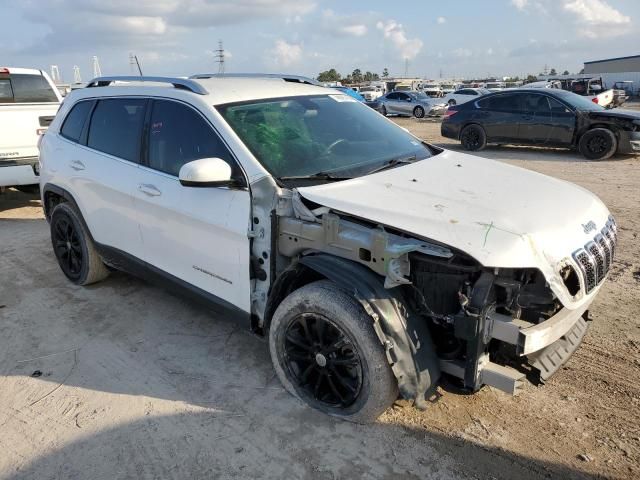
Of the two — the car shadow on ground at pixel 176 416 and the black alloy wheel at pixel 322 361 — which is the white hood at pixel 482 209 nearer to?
the black alloy wheel at pixel 322 361

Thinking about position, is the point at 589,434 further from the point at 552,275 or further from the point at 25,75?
the point at 25,75

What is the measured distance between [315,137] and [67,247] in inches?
116

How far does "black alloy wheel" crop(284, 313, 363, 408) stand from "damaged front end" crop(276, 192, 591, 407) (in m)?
0.29

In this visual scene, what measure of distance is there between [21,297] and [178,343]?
6.53ft

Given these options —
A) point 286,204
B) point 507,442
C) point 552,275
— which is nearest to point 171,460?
point 286,204

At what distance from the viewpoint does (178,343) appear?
3.94m

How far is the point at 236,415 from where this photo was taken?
3.09 meters

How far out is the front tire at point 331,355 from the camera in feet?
8.95

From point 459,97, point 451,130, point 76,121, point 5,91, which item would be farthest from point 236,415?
point 459,97

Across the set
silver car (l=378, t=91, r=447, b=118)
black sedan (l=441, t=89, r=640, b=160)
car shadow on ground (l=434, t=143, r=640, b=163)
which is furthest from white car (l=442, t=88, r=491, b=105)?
black sedan (l=441, t=89, r=640, b=160)

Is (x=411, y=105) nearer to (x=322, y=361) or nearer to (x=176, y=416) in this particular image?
(x=322, y=361)

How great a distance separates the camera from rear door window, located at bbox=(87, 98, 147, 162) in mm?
4023

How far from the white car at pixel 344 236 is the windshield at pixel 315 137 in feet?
0.05

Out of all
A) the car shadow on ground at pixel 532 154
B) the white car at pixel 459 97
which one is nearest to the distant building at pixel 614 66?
the white car at pixel 459 97
